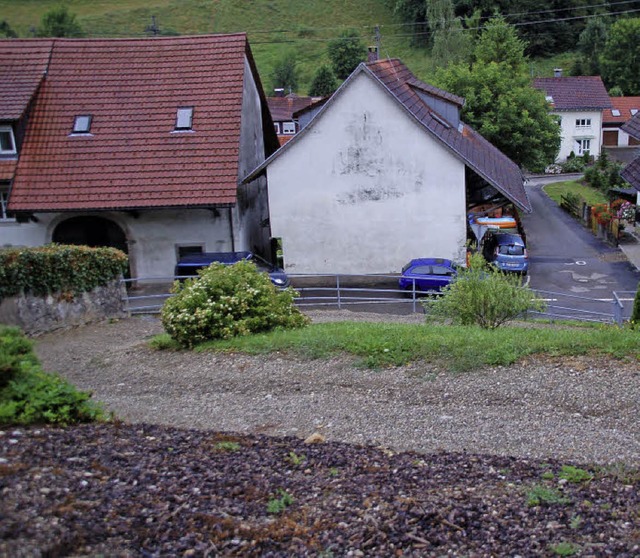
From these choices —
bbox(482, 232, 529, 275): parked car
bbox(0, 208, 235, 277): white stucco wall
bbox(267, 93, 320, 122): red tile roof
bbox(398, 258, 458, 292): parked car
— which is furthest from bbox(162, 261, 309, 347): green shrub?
bbox(267, 93, 320, 122): red tile roof

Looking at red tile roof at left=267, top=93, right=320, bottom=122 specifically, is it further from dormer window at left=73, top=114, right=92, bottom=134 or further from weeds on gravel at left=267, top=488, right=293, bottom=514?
weeds on gravel at left=267, top=488, right=293, bottom=514

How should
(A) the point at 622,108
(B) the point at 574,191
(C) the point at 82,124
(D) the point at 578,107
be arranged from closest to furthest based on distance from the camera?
(C) the point at 82,124 < (B) the point at 574,191 < (D) the point at 578,107 < (A) the point at 622,108

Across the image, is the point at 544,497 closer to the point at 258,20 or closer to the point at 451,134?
the point at 451,134

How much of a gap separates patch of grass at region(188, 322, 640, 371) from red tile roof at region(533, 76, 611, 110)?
185 ft

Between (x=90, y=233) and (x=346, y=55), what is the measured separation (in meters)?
56.7

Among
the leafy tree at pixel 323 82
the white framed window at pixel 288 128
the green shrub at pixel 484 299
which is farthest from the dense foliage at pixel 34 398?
the leafy tree at pixel 323 82

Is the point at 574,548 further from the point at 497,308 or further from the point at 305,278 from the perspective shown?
the point at 305,278

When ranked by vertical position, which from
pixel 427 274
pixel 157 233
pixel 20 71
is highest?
pixel 20 71

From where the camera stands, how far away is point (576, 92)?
65312 mm

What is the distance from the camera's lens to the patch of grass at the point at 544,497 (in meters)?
6.63

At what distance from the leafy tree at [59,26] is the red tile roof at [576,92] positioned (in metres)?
50.3

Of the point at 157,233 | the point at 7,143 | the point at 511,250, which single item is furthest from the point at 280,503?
the point at 511,250

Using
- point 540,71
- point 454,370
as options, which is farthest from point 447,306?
point 540,71

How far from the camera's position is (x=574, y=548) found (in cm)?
581
